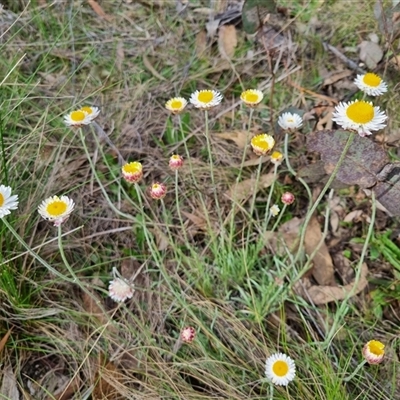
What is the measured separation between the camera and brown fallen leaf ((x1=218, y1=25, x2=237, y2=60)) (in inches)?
76.3

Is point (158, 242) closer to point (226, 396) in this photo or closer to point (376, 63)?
point (226, 396)

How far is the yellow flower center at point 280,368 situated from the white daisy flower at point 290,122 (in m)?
0.58

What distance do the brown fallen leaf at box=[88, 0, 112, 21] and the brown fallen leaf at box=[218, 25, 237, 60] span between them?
48 centimetres

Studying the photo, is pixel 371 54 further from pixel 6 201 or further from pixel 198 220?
pixel 6 201

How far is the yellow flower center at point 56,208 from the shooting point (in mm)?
1111

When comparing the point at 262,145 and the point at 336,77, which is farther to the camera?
the point at 336,77

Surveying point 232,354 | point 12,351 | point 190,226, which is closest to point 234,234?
point 190,226

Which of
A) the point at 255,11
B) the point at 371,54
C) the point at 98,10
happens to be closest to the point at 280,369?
the point at 255,11

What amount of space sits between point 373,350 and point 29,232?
3.07 feet

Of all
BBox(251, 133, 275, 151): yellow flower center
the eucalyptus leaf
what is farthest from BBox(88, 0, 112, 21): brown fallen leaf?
BBox(251, 133, 275, 151): yellow flower center

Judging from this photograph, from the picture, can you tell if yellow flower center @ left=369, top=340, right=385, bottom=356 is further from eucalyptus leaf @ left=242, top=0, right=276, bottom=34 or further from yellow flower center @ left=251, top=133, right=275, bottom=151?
eucalyptus leaf @ left=242, top=0, right=276, bottom=34

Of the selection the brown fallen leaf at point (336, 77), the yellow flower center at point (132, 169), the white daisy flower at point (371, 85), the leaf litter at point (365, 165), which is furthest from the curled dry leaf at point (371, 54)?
the yellow flower center at point (132, 169)

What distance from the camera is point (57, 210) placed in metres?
1.12

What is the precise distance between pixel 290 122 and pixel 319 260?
41 cm
